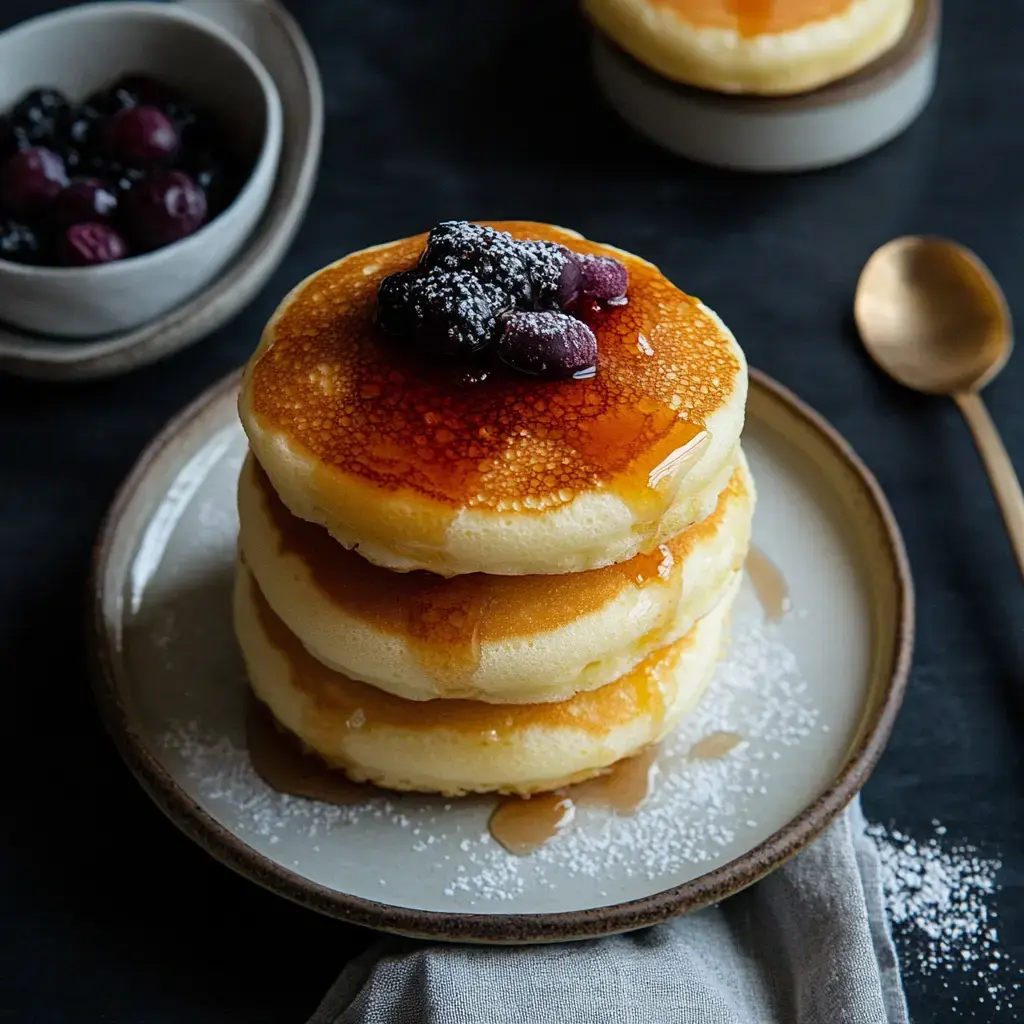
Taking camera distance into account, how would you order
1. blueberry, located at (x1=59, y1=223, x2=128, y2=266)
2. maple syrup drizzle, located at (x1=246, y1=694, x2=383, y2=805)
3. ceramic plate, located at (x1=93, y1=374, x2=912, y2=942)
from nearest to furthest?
ceramic plate, located at (x1=93, y1=374, x2=912, y2=942), maple syrup drizzle, located at (x1=246, y1=694, x2=383, y2=805), blueberry, located at (x1=59, y1=223, x2=128, y2=266)

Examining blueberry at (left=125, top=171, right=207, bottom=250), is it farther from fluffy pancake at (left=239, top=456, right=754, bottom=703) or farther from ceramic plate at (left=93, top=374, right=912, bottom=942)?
fluffy pancake at (left=239, top=456, right=754, bottom=703)

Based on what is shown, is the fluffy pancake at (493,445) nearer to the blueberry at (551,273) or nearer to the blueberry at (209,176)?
the blueberry at (551,273)

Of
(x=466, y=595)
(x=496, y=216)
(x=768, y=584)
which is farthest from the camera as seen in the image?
(x=496, y=216)

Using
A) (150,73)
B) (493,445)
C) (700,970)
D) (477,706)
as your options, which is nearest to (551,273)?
(493,445)

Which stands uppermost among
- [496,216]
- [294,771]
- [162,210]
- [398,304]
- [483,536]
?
[398,304]

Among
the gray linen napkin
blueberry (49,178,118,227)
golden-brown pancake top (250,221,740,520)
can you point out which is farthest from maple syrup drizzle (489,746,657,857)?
blueberry (49,178,118,227)

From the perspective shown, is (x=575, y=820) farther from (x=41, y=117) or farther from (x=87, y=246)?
(x=41, y=117)

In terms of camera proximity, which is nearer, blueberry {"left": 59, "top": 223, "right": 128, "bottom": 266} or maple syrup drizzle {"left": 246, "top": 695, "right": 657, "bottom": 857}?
maple syrup drizzle {"left": 246, "top": 695, "right": 657, "bottom": 857}
